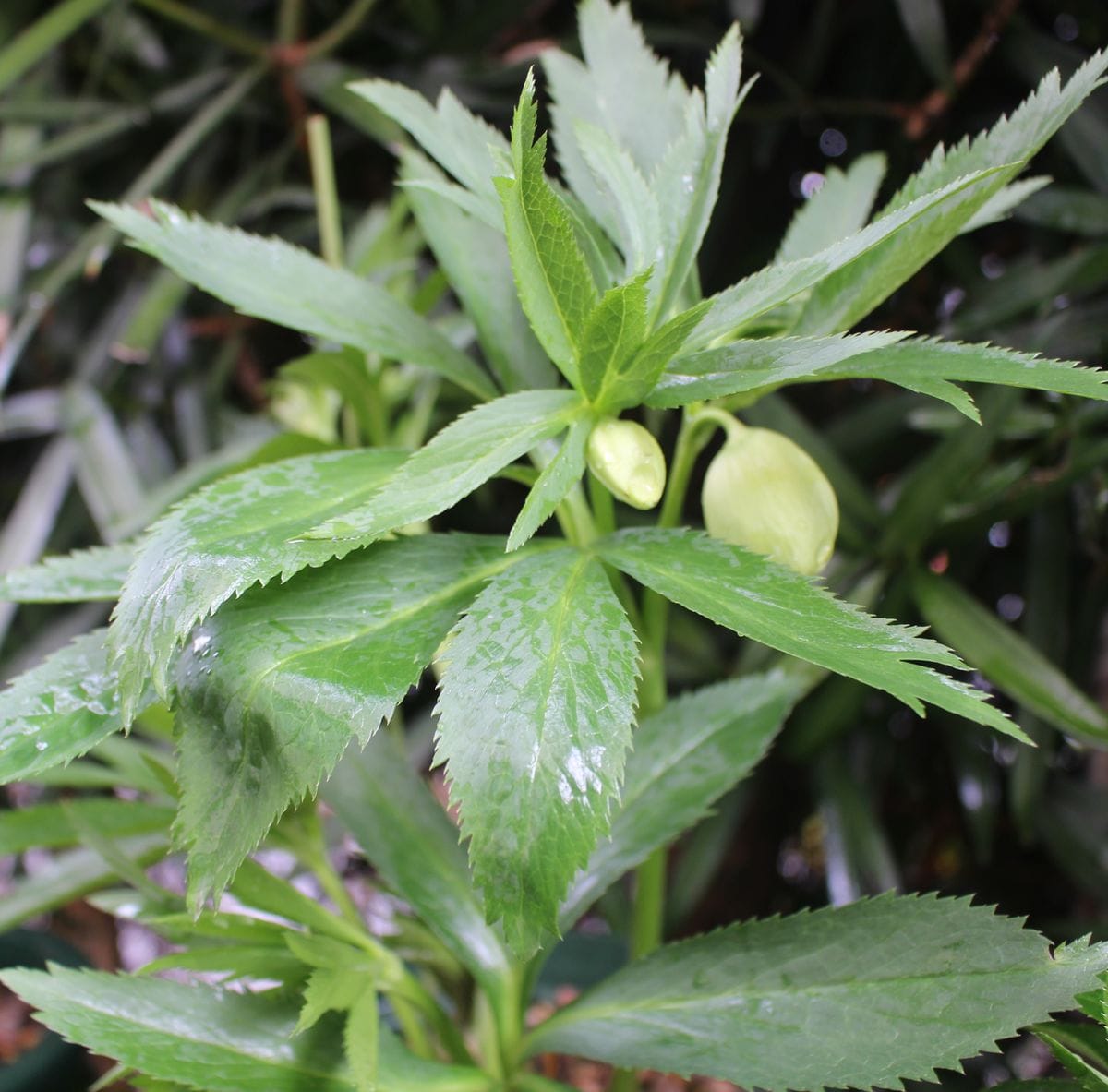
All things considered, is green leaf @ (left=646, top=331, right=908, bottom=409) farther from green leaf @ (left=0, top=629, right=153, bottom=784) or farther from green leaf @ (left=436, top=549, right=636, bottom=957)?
green leaf @ (left=0, top=629, right=153, bottom=784)

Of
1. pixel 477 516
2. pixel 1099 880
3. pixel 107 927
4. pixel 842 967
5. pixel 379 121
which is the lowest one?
pixel 107 927

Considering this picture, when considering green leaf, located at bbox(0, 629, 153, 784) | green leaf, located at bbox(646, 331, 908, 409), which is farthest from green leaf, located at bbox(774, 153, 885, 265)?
green leaf, located at bbox(0, 629, 153, 784)

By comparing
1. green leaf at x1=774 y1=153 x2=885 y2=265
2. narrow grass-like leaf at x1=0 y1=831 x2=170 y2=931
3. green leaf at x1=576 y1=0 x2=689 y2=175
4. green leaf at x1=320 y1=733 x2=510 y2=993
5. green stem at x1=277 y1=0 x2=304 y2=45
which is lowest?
narrow grass-like leaf at x1=0 y1=831 x2=170 y2=931

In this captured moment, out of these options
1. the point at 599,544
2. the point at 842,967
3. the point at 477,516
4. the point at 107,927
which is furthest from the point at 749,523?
the point at 107,927

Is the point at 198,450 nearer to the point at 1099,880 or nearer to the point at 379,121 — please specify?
the point at 379,121

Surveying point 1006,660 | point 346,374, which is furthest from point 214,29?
point 1006,660

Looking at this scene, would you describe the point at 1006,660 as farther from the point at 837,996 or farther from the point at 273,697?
the point at 273,697

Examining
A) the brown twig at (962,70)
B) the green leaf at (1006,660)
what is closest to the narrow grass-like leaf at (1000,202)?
the green leaf at (1006,660)
